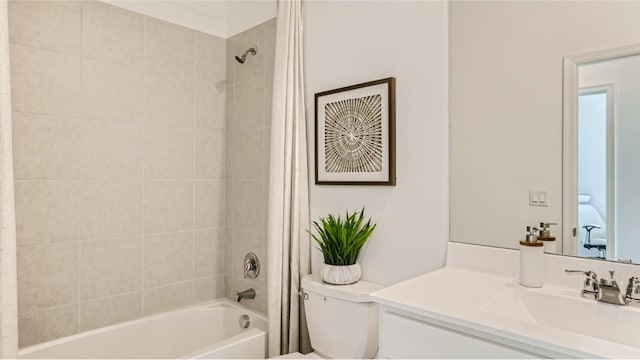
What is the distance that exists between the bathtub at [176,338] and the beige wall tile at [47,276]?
0.62 ft

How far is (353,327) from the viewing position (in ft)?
4.97

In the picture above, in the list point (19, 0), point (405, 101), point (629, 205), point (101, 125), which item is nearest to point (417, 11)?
point (405, 101)

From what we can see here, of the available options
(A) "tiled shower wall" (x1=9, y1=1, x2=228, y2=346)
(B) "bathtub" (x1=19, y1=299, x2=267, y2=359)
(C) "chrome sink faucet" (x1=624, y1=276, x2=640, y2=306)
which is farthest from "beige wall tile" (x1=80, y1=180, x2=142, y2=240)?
(C) "chrome sink faucet" (x1=624, y1=276, x2=640, y2=306)

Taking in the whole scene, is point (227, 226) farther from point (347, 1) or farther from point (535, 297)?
point (535, 297)

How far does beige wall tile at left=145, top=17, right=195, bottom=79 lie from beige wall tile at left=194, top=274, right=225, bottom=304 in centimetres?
126

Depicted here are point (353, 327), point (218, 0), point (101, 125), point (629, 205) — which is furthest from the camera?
point (218, 0)

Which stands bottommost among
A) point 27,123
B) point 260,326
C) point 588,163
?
point 260,326

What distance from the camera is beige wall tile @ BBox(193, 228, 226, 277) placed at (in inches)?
93.2

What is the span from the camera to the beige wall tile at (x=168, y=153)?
2166 mm

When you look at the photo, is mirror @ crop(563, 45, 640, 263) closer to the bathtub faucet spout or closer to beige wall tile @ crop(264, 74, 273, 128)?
beige wall tile @ crop(264, 74, 273, 128)

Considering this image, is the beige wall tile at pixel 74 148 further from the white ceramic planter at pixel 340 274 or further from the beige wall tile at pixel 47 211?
the white ceramic planter at pixel 340 274

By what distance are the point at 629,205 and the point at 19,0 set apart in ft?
8.22

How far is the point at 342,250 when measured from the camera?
164 cm

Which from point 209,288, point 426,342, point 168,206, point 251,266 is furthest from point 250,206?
point 426,342
